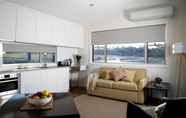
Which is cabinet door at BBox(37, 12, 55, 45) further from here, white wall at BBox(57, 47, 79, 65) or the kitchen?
white wall at BBox(57, 47, 79, 65)

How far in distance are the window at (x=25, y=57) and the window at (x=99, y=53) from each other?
63.1 inches

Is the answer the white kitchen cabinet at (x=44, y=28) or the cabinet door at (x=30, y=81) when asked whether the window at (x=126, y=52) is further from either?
the cabinet door at (x=30, y=81)

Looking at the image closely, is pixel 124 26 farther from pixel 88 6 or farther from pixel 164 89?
pixel 164 89

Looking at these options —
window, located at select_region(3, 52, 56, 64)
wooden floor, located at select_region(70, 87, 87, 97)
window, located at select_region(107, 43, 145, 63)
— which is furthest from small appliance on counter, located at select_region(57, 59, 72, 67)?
window, located at select_region(107, 43, 145, 63)

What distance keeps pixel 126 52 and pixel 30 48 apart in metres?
3.07

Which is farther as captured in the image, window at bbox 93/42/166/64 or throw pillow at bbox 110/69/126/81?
window at bbox 93/42/166/64

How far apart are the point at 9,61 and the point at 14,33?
0.77 meters

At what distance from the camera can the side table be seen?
12.2 feet

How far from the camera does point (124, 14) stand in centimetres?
481

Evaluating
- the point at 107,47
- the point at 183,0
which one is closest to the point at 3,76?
the point at 107,47

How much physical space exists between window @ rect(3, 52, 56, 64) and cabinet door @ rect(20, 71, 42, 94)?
2.29 feet

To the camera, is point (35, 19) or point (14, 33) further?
point (35, 19)

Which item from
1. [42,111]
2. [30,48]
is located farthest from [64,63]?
[42,111]

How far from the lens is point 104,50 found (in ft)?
18.2
